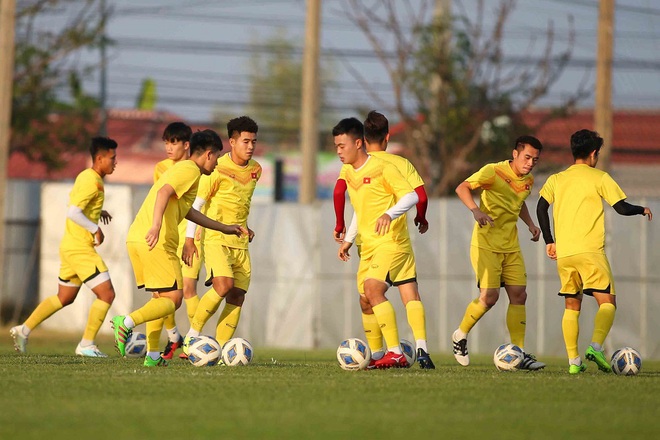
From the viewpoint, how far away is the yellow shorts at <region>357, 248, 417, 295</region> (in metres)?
10.8

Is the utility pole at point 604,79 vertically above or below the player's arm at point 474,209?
above

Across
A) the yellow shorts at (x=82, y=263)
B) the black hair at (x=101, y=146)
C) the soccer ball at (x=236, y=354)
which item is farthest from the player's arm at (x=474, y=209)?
the yellow shorts at (x=82, y=263)

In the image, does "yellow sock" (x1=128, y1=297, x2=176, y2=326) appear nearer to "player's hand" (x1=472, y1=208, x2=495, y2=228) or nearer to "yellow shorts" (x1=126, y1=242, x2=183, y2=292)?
"yellow shorts" (x1=126, y1=242, x2=183, y2=292)

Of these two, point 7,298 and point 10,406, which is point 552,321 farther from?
point 10,406

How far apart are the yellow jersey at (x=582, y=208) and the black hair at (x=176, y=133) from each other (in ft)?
12.8

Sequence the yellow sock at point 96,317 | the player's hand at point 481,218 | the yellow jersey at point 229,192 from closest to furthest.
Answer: the player's hand at point 481,218
the yellow jersey at point 229,192
the yellow sock at point 96,317

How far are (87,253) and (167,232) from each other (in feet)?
8.71

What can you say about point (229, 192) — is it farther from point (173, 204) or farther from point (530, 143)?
point (530, 143)

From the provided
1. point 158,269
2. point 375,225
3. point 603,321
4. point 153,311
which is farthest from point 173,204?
point 603,321

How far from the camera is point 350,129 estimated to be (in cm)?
1094

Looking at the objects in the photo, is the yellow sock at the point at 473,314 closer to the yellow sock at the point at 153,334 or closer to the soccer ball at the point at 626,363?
the soccer ball at the point at 626,363

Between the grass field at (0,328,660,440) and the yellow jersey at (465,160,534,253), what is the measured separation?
1507 millimetres

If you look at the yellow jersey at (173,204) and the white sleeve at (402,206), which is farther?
the yellow jersey at (173,204)

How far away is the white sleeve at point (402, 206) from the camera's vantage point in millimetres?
10552
